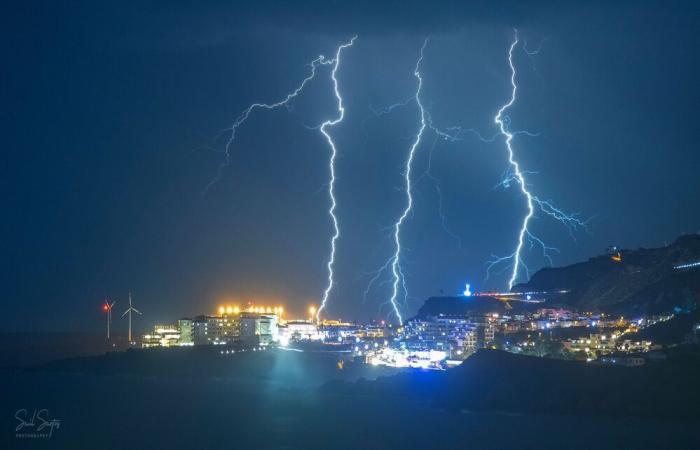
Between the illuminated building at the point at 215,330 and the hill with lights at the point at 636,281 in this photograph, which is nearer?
the hill with lights at the point at 636,281

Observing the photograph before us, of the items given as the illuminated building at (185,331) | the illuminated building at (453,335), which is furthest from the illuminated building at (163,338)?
the illuminated building at (453,335)

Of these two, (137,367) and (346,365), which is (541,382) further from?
(137,367)

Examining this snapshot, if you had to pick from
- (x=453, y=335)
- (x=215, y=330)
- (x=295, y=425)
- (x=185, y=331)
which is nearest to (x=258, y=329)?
(x=215, y=330)

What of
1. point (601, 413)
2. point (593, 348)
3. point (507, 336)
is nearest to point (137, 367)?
point (507, 336)

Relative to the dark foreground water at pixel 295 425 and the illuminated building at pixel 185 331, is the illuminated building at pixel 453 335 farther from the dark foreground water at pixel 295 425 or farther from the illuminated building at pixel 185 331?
the illuminated building at pixel 185 331

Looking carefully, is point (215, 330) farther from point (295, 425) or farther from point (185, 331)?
point (295, 425)

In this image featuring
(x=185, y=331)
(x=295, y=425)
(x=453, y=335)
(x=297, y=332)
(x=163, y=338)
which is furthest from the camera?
(x=297, y=332)
